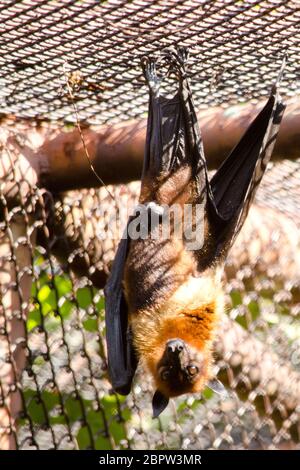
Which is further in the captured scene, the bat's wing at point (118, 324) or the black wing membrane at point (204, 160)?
the bat's wing at point (118, 324)

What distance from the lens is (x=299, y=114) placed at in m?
2.78

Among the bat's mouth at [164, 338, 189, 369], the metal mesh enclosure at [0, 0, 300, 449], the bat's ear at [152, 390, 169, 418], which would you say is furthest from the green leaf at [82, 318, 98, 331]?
the bat's mouth at [164, 338, 189, 369]

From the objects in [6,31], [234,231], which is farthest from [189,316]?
[6,31]

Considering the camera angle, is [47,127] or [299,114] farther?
[47,127]

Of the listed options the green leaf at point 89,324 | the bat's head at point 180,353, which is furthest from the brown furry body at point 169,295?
→ the green leaf at point 89,324

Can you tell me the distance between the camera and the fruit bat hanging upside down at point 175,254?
2.78 metres

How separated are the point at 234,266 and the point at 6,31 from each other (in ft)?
5.57

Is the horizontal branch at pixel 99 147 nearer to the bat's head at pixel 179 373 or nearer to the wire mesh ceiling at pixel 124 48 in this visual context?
the wire mesh ceiling at pixel 124 48

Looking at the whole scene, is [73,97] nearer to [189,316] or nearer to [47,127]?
[47,127]

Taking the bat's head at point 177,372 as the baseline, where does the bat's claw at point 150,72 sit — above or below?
above

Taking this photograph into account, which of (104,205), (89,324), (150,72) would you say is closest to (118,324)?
(104,205)

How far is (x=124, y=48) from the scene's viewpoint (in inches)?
108

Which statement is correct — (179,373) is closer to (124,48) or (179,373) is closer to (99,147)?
(99,147)

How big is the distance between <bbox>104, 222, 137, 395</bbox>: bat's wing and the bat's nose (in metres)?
0.25
